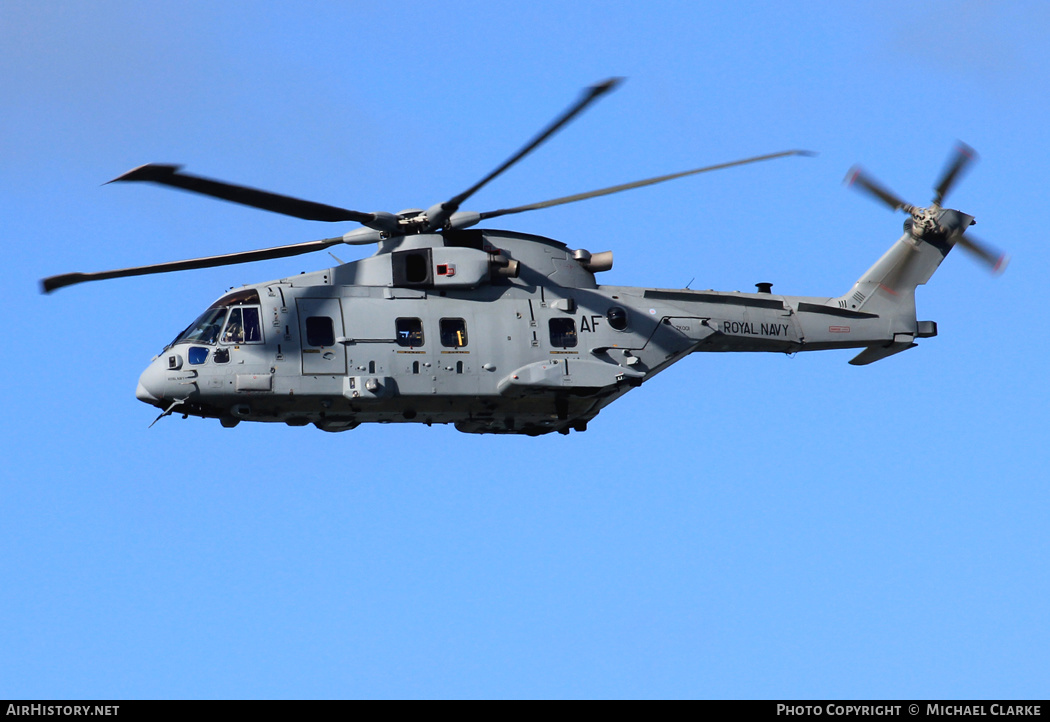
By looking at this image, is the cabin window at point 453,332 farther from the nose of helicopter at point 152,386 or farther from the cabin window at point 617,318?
the nose of helicopter at point 152,386

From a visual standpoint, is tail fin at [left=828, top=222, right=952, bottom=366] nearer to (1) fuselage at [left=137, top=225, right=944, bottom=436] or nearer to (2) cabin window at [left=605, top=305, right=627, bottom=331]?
(1) fuselage at [left=137, top=225, right=944, bottom=436]

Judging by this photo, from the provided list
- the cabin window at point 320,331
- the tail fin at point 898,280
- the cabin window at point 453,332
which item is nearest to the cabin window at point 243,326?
the cabin window at point 320,331

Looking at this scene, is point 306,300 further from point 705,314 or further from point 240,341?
point 705,314

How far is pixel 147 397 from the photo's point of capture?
34.1m

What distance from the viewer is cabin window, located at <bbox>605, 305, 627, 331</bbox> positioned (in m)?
36.6

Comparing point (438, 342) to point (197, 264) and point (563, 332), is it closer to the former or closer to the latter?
point (563, 332)

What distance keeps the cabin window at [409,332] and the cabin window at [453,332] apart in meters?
0.50

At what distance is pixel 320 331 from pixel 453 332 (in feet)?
9.79

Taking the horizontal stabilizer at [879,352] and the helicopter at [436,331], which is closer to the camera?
the helicopter at [436,331]

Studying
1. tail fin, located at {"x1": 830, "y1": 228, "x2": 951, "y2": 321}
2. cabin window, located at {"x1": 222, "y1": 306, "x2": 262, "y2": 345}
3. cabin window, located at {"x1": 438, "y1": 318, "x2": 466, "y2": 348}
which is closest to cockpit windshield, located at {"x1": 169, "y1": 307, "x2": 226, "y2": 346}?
cabin window, located at {"x1": 222, "y1": 306, "x2": 262, "y2": 345}

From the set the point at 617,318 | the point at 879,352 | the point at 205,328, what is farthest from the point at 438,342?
the point at 879,352

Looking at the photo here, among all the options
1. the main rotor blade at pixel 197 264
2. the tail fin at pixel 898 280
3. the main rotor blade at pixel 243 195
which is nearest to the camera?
the main rotor blade at pixel 243 195

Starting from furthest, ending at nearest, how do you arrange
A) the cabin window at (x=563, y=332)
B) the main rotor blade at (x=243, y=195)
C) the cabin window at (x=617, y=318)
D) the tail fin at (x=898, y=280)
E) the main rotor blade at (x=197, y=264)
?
the tail fin at (x=898, y=280), the cabin window at (x=617, y=318), the cabin window at (x=563, y=332), the main rotor blade at (x=197, y=264), the main rotor blade at (x=243, y=195)

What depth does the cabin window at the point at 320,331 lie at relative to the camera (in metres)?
34.5
